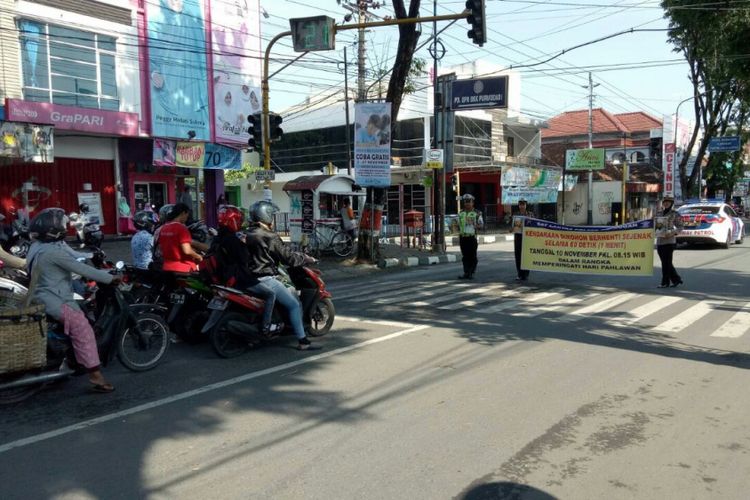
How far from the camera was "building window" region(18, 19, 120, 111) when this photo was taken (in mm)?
17562

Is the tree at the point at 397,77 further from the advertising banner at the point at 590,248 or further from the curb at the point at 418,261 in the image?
the advertising banner at the point at 590,248

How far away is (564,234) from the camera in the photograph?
12484 millimetres

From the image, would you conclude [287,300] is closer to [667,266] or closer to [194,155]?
[667,266]

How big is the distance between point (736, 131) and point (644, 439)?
39.2 metres

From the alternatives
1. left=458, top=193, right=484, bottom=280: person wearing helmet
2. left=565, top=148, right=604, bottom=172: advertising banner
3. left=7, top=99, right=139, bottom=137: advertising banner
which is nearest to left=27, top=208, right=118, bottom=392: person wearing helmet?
left=458, top=193, right=484, bottom=280: person wearing helmet

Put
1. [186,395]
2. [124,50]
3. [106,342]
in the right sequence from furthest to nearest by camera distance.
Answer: [124,50] → [106,342] → [186,395]

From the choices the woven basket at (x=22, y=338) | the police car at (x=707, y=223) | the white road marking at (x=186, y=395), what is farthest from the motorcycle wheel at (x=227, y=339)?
the police car at (x=707, y=223)

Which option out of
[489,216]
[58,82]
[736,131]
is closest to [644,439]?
[58,82]

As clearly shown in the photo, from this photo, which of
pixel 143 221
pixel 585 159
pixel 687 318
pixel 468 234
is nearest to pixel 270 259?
pixel 143 221

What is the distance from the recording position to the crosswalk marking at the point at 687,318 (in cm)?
824

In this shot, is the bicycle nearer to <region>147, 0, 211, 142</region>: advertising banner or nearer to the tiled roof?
<region>147, 0, 211, 142</region>: advertising banner

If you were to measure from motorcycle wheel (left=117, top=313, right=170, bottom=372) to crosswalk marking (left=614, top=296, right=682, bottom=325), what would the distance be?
20.1 feet

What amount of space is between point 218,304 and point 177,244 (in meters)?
1.20

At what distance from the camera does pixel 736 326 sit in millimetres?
8344
